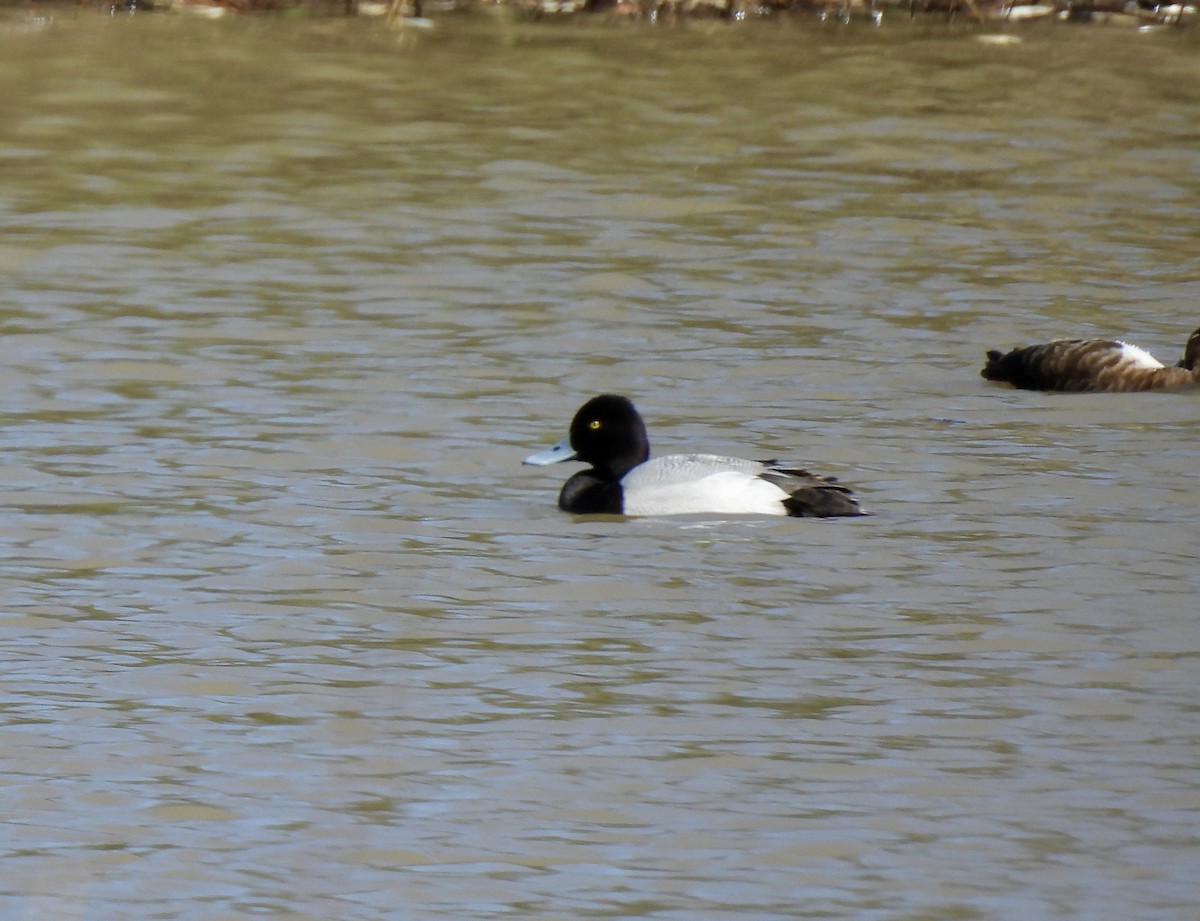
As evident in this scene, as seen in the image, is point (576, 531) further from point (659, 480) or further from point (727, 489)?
point (727, 489)

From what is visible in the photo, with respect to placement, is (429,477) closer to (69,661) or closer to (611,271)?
(69,661)

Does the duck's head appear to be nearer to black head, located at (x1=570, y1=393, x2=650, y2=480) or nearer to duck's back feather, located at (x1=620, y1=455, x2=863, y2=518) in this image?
black head, located at (x1=570, y1=393, x2=650, y2=480)

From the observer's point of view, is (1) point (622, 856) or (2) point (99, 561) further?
(2) point (99, 561)

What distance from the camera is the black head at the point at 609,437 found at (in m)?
9.33

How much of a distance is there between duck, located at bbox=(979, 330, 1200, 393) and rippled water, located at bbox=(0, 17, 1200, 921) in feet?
0.37

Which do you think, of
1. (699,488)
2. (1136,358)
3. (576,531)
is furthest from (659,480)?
(1136,358)

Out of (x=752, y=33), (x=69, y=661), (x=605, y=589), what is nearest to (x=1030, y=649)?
(x=605, y=589)

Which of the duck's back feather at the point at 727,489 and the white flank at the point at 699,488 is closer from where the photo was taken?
the duck's back feather at the point at 727,489

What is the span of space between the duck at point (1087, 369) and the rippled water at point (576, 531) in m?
0.11

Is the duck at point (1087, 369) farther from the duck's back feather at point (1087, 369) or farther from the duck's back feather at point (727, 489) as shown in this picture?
the duck's back feather at point (727, 489)

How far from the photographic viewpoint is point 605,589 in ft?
25.9

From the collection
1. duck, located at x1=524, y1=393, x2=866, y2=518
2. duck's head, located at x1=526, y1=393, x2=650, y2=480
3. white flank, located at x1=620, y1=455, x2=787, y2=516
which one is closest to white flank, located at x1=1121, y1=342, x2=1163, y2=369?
duck, located at x1=524, y1=393, x2=866, y2=518

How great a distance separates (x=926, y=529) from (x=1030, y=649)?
1.54 m

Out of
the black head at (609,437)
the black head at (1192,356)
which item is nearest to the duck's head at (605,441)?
the black head at (609,437)
